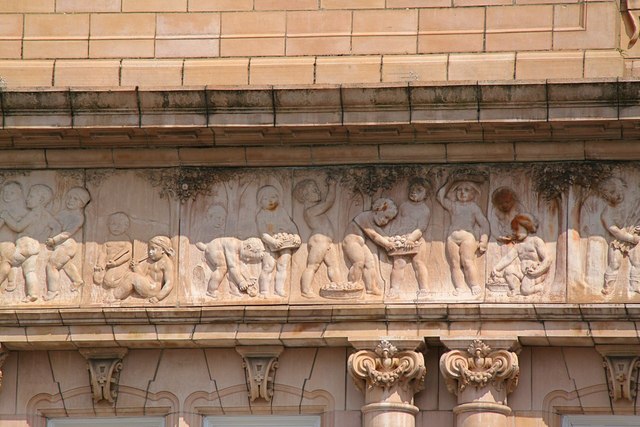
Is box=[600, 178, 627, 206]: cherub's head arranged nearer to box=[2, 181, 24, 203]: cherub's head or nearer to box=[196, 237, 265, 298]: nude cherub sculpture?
box=[196, 237, 265, 298]: nude cherub sculpture

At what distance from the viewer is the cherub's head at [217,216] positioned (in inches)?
1046

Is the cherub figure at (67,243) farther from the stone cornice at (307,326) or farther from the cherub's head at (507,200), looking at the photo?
the cherub's head at (507,200)

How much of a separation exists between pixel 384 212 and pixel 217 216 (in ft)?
5.95

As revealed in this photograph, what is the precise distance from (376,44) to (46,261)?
4271 mm

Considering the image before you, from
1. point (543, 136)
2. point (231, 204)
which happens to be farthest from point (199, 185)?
point (543, 136)

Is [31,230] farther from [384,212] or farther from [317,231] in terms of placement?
[384,212]

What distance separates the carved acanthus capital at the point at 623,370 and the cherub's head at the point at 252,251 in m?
3.73

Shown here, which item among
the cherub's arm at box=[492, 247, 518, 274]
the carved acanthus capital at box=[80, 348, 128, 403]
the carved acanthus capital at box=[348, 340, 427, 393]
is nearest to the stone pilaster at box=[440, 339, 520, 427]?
the carved acanthus capital at box=[348, 340, 427, 393]

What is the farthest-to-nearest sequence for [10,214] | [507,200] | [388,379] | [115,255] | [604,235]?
1. [10,214]
2. [115,255]
3. [507,200]
4. [604,235]
5. [388,379]

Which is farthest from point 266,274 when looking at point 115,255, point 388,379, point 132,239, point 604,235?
point 604,235

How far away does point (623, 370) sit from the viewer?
84.0 ft

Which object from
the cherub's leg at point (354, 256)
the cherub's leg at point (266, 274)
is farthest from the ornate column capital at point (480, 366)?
the cherub's leg at point (266, 274)

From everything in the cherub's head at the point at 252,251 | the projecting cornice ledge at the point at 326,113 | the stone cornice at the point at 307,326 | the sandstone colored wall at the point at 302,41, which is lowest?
the stone cornice at the point at 307,326

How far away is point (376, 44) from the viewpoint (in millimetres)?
26812
